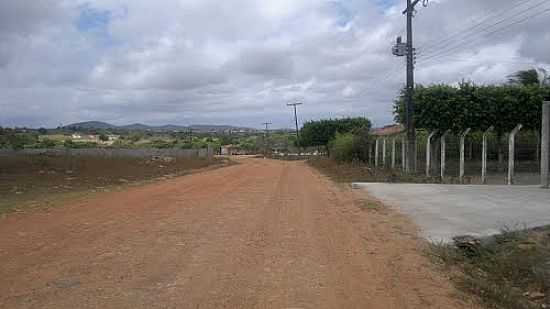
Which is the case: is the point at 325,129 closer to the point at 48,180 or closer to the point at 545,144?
the point at 48,180

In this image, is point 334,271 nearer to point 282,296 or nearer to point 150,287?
point 282,296

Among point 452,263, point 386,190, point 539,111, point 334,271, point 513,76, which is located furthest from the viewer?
point 513,76

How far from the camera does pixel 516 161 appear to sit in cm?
3045

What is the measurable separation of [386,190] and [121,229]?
10.7 meters

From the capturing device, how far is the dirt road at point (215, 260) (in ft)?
19.4

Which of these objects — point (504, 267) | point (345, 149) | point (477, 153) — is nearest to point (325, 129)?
point (345, 149)

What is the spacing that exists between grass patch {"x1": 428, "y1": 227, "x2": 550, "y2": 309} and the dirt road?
0.35 meters

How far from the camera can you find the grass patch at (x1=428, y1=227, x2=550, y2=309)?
6.28 metres

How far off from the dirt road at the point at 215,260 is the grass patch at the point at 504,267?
35cm

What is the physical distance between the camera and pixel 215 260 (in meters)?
7.64

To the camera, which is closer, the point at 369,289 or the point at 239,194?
the point at 369,289

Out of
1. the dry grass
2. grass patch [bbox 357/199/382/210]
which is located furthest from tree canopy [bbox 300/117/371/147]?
grass patch [bbox 357/199/382/210]

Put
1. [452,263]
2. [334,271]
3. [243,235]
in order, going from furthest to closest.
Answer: [243,235], [452,263], [334,271]

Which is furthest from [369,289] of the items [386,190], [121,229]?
[386,190]
